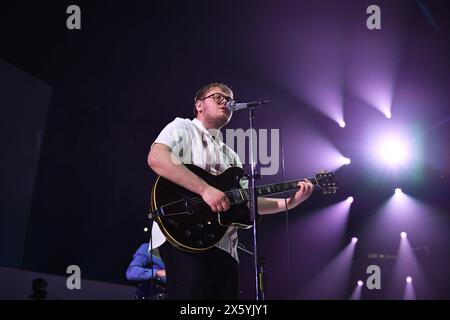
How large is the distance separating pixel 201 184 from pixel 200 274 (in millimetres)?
507

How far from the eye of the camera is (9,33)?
580 centimetres

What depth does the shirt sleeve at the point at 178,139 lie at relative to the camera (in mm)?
2861

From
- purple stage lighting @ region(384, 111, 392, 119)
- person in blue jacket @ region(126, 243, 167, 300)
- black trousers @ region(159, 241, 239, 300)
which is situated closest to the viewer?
black trousers @ region(159, 241, 239, 300)

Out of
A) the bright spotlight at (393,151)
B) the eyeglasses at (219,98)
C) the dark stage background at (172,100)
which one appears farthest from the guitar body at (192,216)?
the bright spotlight at (393,151)

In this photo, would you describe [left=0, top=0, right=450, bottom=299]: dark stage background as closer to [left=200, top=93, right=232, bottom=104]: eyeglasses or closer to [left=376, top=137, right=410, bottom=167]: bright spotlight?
[left=376, top=137, right=410, bottom=167]: bright spotlight

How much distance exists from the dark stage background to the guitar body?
10.5 ft

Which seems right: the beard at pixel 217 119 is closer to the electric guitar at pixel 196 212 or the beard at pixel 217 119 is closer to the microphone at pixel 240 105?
the microphone at pixel 240 105

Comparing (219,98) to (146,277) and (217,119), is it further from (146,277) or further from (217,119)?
(146,277)

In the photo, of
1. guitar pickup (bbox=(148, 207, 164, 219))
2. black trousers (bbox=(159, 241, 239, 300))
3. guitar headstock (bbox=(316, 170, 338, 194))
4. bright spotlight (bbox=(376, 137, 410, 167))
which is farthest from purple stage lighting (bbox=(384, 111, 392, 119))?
guitar pickup (bbox=(148, 207, 164, 219))

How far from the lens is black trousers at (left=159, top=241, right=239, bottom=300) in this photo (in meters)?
2.57

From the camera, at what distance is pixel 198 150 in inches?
118

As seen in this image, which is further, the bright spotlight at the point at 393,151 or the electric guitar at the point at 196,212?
the bright spotlight at the point at 393,151

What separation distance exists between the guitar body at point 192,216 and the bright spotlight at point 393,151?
486 centimetres
